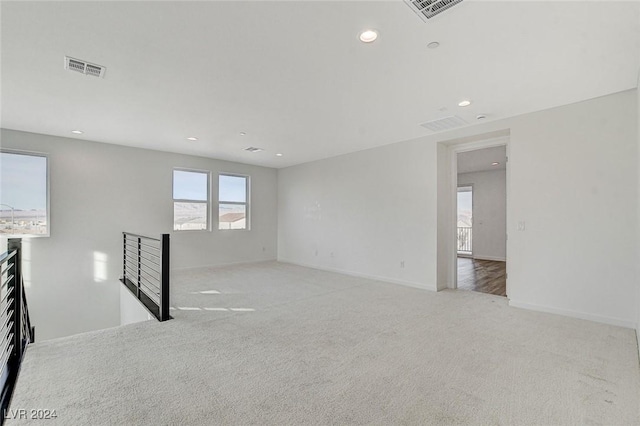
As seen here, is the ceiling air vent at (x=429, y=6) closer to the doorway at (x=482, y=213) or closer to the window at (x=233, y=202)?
the doorway at (x=482, y=213)

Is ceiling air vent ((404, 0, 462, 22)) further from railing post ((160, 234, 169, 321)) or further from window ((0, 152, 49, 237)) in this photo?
window ((0, 152, 49, 237))

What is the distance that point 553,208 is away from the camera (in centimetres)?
362

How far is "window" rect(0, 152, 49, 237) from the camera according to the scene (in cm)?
460

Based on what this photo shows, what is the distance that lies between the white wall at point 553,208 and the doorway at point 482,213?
7.65ft

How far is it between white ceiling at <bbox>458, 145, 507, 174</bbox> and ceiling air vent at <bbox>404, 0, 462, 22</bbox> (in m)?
4.38

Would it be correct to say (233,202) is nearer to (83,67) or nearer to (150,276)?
(150,276)

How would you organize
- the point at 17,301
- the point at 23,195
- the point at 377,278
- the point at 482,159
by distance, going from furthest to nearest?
the point at 482,159 < the point at 377,278 < the point at 23,195 < the point at 17,301

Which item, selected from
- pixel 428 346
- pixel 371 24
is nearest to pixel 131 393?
pixel 428 346

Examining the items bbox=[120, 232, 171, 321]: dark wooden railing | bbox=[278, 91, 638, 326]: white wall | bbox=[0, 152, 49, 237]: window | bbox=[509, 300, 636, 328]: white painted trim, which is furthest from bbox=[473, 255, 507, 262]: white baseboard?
bbox=[0, 152, 49, 237]: window

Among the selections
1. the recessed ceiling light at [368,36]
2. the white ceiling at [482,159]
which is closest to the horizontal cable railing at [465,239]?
the white ceiling at [482,159]

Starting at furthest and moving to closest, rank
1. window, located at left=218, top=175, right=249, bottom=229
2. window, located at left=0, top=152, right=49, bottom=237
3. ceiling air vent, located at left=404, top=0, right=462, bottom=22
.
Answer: window, located at left=218, top=175, right=249, bottom=229
window, located at left=0, top=152, right=49, bottom=237
ceiling air vent, located at left=404, top=0, right=462, bottom=22

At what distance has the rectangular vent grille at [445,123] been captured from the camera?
4.05 metres

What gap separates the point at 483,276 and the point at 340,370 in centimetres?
482

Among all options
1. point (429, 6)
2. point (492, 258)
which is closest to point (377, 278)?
point (429, 6)
